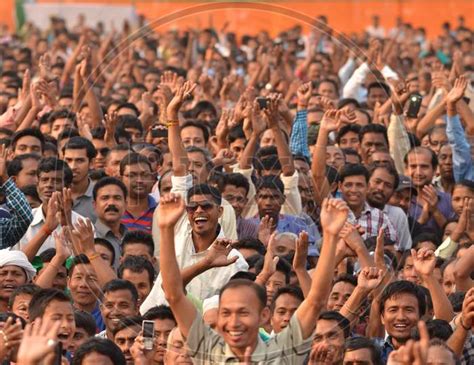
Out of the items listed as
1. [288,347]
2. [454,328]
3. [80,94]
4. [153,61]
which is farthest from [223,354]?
[153,61]

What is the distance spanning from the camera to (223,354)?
686 centimetres

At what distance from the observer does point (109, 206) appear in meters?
10.4

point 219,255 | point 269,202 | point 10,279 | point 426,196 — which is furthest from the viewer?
point 426,196

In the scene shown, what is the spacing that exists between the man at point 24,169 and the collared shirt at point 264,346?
419cm

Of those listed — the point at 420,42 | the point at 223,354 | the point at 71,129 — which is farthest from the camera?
the point at 420,42

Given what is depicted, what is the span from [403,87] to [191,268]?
599 cm

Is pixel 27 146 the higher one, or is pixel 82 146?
pixel 27 146

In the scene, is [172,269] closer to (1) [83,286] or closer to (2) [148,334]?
(2) [148,334]

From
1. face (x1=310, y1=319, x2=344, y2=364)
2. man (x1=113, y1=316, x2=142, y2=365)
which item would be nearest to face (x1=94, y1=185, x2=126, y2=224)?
A: man (x1=113, y1=316, x2=142, y2=365)

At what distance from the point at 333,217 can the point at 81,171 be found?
425 centimetres

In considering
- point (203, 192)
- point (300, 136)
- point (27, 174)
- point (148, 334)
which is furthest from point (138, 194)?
point (148, 334)

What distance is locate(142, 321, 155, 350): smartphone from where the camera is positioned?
24.6 ft

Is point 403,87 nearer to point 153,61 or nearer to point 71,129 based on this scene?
point 71,129

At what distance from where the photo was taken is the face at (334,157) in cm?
1124
